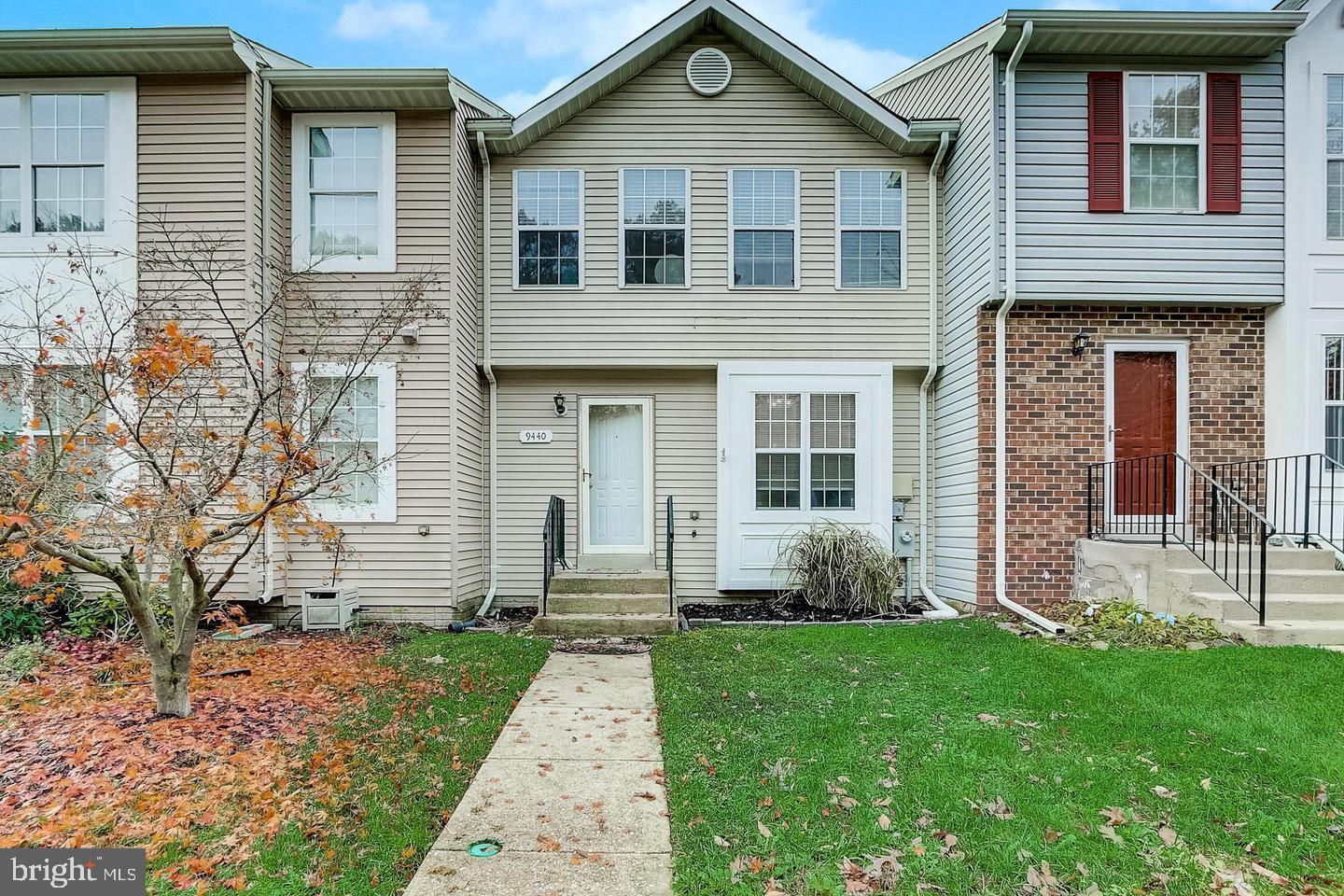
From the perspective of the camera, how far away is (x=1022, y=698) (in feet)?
15.4

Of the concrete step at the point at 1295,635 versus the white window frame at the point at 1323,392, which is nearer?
the concrete step at the point at 1295,635

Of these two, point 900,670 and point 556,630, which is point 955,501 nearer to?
point 900,670

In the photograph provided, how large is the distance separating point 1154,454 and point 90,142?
446 inches

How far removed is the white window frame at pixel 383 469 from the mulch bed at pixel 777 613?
341 cm

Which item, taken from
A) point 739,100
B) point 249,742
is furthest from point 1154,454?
point 249,742

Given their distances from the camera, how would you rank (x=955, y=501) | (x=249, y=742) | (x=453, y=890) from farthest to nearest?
(x=955, y=501)
(x=249, y=742)
(x=453, y=890)

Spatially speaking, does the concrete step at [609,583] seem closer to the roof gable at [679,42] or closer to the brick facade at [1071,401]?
the brick facade at [1071,401]

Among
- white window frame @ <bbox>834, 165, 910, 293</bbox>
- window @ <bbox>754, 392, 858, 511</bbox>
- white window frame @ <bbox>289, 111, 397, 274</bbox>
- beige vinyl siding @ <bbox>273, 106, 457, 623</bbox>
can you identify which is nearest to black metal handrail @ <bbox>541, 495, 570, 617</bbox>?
beige vinyl siding @ <bbox>273, 106, 457, 623</bbox>

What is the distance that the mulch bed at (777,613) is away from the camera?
7.56 meters

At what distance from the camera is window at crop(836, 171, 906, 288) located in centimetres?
869

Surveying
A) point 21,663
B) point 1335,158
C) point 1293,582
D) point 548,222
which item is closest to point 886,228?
point 548,222

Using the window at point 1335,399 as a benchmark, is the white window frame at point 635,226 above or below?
above

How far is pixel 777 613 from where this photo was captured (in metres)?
7.83

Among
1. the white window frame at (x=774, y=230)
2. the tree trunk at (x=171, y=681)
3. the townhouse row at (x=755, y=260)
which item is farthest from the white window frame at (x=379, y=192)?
the tree trunk at (x=171, y=681)
